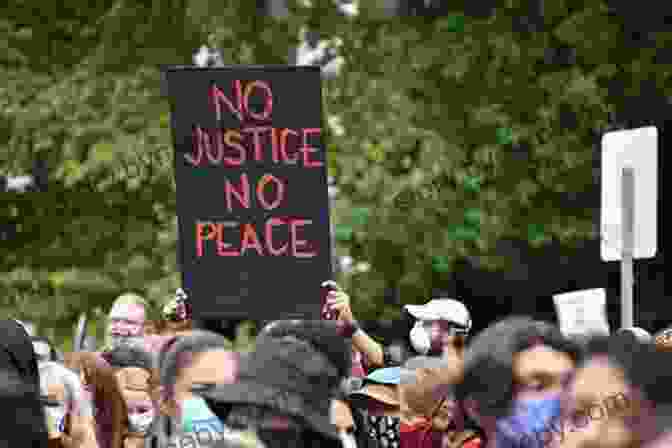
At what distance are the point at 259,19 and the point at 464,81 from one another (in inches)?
61.7

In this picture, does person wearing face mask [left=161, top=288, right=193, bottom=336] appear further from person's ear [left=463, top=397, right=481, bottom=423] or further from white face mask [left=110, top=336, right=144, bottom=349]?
person's ear [left=463, top=397, right=481, bottom=423]

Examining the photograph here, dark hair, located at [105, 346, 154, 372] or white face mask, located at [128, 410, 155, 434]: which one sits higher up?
dark hair, located at [105, 346, 154, 372]

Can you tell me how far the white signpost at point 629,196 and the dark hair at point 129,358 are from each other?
260 cm

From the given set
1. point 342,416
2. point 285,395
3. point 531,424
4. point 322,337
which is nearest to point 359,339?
point 342,416

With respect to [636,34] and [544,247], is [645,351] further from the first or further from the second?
[544,247]

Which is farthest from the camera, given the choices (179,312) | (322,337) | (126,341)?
(179,312)

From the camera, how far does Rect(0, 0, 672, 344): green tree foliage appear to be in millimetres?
11977

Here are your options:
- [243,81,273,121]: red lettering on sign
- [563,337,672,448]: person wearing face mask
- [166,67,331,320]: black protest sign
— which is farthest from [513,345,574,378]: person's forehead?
[243,81,273,121]: red lettering on sign

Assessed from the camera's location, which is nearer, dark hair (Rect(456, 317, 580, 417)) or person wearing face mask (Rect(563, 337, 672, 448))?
person wearing face mask (Rect(563, 337, 672, 448))

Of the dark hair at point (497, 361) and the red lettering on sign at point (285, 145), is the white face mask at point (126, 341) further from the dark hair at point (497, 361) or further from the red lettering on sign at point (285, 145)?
the dark hair at point (497, 361)

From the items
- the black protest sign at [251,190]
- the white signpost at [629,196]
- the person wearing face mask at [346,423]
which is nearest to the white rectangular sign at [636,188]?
the white signpost at [629,196]

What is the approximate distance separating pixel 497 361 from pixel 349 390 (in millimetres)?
1755

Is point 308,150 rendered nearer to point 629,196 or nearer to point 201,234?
point 201,234

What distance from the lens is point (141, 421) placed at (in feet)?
19.7
